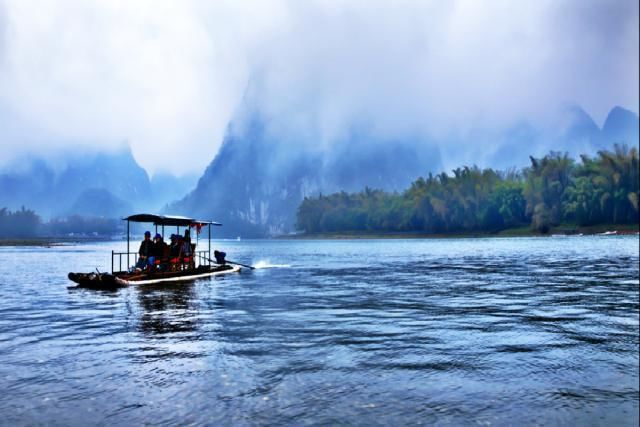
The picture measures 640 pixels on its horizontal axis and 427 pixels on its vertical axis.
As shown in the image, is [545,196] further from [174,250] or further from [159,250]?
[159,250]

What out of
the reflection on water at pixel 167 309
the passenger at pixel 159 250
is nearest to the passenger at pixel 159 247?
the passenger at pixel 159 250

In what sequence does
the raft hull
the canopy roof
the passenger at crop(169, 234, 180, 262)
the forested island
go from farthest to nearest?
1. the forested island
2. the passenger at crop(169, 234, 180, 262)
3. the canopy roof
4. the raft hull

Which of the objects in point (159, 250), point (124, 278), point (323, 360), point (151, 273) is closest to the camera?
point (323, 360)

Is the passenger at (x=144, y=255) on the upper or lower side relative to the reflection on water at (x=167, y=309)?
upper

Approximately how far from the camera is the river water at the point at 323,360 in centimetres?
1069

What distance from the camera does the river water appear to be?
1069 centimetres

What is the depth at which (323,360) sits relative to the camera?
14.7 m

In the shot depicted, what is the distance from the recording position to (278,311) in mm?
24766

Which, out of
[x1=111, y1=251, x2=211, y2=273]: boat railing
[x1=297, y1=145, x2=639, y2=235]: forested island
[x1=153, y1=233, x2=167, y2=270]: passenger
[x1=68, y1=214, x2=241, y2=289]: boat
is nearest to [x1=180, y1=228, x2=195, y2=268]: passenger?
[x1=68, y1=214, x2=241, y2=289]: boat

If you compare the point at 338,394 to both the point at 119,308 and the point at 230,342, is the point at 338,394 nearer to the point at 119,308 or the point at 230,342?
the point at 230,342

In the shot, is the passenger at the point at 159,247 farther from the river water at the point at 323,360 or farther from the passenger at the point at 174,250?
the river water at the point at 323,360

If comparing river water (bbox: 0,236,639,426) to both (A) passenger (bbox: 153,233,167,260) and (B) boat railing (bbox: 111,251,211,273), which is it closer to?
(A) passenger (bbox: 153,233,167,260)

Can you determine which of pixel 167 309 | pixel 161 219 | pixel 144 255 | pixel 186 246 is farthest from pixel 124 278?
pixel 167 309

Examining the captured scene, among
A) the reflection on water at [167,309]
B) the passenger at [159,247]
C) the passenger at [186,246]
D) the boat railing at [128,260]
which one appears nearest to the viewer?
the reflection on water at [167,309]
